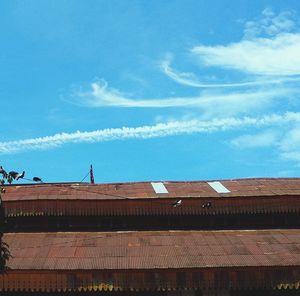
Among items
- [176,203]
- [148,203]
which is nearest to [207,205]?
[176,203]

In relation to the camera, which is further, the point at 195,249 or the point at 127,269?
the point at 195,249

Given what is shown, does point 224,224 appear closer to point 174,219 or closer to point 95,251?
point 174,219

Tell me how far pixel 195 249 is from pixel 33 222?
6935 mm

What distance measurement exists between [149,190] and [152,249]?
5.09 meters

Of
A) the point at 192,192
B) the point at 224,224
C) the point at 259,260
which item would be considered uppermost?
the point at 192,192

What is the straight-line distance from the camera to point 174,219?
22.3m

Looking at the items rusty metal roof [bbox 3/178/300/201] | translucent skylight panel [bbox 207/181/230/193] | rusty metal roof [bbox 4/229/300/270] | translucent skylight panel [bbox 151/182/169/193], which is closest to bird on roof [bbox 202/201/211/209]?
rusty metal roof [bbox 3/178/300/201]

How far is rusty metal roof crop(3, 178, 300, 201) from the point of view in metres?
22.6

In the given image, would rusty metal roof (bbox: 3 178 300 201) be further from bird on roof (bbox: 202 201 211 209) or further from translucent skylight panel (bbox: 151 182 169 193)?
bird on roof (bbox: 202 201 211 209)

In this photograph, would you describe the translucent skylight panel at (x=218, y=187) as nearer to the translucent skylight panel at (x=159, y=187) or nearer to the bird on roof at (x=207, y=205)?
the bird on roof at (x=207, y=205)

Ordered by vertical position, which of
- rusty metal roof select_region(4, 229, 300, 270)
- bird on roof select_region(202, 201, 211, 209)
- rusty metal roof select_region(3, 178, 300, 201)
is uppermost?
rusty metal roof select_region(3, 178, 300, 201)

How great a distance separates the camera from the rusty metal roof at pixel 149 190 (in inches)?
891

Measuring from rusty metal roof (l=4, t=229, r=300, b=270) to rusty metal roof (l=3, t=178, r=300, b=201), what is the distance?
1783 millimetres

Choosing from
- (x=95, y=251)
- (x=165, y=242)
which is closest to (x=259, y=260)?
(x=165, y=242)
